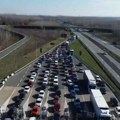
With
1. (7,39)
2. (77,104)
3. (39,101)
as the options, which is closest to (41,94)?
(39,101)

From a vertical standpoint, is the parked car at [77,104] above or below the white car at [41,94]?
above

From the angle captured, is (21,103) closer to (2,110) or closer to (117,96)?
(2,110)

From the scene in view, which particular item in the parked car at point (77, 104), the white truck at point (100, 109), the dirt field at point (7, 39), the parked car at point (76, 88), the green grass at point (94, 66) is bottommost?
the dirt field at point (7, 39)

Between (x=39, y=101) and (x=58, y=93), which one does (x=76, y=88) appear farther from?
(x=39, y=101)

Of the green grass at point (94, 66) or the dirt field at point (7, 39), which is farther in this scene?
the dirt field at point (7, 39)

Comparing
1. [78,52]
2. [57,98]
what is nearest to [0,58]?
[78,52]

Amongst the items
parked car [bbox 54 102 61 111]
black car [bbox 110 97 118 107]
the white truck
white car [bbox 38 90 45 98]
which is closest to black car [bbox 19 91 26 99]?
white car [bbox 38 90 45 98]

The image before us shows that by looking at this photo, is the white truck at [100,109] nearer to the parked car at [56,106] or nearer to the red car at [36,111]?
the parked car at [56,106]

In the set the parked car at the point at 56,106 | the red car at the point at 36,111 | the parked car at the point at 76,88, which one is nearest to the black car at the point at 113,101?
the parked car at the point at 76,88
